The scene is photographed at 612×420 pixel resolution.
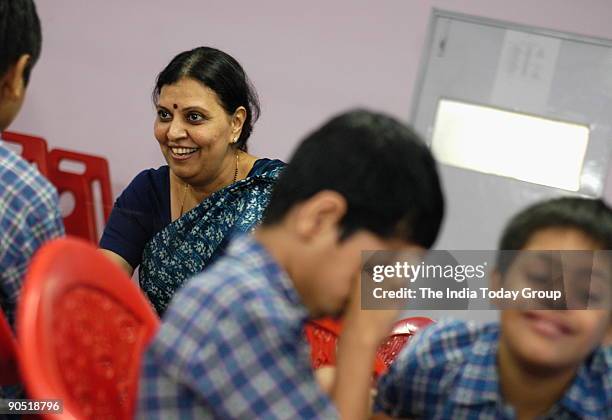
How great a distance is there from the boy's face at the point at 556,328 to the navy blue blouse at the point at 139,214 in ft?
3.89

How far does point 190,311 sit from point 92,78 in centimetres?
352

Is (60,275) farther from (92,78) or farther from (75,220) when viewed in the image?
(92,78)

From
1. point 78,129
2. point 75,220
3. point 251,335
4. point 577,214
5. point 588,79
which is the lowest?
point 75,220

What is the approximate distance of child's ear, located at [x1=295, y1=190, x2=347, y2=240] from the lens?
856 mm

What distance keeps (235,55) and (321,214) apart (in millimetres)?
3316

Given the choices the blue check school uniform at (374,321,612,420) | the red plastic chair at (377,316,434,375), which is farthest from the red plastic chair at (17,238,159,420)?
the red plastic chair at (377,316,434,375)

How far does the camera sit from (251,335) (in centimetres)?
79

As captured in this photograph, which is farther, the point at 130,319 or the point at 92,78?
the point at 92,78

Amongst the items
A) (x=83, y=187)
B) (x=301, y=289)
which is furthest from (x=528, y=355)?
(x=83, y=187)

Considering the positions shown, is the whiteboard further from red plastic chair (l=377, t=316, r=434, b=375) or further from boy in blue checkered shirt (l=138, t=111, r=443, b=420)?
boy in blue checkered shirt (l=138, t=111, r=443, b=420)

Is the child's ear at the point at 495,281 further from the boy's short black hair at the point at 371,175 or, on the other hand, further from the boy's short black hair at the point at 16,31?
the boy's short black hair at the point at 16,31

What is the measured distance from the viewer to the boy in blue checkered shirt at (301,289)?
2.59 ft

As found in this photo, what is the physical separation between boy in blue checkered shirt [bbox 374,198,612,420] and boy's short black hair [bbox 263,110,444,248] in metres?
0.15

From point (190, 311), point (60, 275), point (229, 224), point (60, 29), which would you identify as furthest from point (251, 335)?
point (60, 29)
